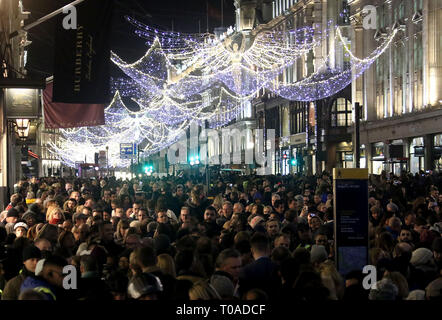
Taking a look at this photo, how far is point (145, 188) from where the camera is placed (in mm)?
28969

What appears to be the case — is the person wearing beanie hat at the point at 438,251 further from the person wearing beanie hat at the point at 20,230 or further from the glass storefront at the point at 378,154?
the glass storefront at the point at 378,154

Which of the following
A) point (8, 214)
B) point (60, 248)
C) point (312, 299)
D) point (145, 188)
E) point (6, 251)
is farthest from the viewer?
point (145, 188)

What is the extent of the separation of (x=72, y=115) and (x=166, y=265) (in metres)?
12.0

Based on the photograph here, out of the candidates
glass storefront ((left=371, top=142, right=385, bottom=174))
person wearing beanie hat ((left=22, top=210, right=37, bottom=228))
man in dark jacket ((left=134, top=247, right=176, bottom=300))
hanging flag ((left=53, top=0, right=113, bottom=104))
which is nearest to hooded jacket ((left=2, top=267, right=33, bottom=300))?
man in dark jacket ((left=134, top=247, right=176, bottom=300))

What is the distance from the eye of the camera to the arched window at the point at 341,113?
219ft

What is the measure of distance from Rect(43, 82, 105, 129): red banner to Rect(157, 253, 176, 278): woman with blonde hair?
11.1m

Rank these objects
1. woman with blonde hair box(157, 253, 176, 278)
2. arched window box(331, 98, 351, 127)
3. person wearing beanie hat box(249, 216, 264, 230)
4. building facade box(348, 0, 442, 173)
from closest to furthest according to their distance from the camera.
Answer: woman with blonde hair box(157, 253, 176, 278)
person wearing beanie hat box(249, 216, 264, 230)
building facade box(348, 0, 442, 173)
arched window box(331, 98, 351, 127)

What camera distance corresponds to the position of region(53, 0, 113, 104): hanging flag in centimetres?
1507

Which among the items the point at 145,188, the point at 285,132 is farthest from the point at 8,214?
the point at 285,132

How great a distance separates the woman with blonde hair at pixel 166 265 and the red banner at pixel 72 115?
436 inches

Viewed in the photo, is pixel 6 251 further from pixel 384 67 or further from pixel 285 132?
pixel 285 132

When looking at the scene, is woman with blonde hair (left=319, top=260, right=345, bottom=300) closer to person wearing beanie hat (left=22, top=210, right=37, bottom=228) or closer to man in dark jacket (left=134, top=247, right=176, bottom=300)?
man in dark jacket (left=134, top=247, right=176, bottom=300)

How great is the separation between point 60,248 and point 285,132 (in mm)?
72628

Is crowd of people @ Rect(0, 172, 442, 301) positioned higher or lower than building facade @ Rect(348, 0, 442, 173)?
lower
